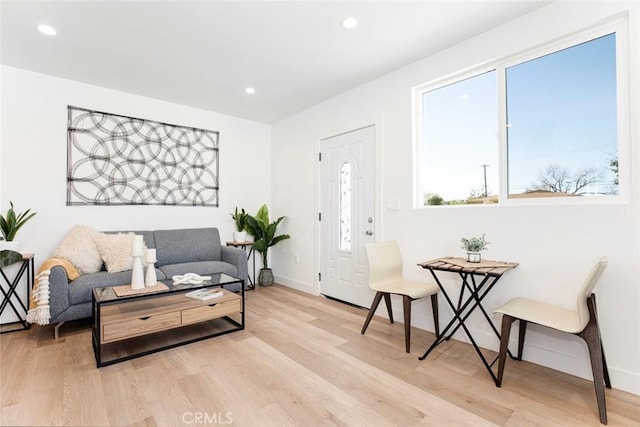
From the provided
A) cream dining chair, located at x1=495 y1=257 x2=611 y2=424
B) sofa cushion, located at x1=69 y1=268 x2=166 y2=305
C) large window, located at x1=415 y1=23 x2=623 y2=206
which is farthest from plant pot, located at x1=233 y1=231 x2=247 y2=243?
cream dining chair, located at x1=495 y1=257 x2=611 y2=424

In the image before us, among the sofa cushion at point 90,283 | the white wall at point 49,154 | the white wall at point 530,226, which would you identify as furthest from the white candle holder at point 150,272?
the white wall at point 530,226

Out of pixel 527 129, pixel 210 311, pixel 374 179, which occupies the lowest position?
pixel 210 311

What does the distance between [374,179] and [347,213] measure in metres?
0.61

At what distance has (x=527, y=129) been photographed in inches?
96.6

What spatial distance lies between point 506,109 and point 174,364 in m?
3.32

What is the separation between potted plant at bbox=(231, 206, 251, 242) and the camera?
4.58 m

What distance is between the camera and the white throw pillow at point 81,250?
119 inches

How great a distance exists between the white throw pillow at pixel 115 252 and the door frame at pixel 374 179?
2.23 meters

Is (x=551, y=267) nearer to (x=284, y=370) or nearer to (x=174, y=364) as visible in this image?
(x=284, y=370)

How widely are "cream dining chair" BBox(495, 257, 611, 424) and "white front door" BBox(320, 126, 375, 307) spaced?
170cm

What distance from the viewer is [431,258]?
2.95 metres

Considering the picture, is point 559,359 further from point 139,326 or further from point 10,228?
point 10,228

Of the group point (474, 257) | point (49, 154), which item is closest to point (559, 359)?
point (474, 257)

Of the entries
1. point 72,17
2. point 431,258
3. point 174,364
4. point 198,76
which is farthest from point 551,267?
point 72,17
